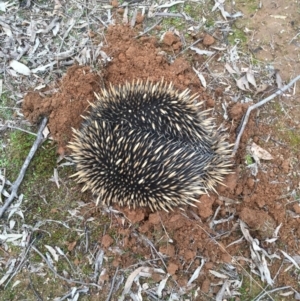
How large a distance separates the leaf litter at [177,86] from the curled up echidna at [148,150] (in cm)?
24

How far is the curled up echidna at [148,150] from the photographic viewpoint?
325cm

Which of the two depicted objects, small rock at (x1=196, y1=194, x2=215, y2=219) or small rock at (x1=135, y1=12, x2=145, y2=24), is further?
small rock at (x1=135, y1=12, x2=145, y2=24)

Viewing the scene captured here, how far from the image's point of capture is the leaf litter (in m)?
3.51

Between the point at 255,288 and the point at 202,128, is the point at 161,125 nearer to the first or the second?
the point at 202,128

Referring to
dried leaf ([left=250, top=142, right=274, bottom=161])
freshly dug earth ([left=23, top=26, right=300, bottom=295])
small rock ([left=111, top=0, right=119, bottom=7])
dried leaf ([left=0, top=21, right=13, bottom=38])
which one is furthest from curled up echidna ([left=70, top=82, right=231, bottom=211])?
dried leaf ([left=0, top=21, right=13, bottom=38])

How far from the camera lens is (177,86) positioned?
3951mm

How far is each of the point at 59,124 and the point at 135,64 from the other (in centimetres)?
93

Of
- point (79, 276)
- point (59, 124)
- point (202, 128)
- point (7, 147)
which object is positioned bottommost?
point (79, 276)

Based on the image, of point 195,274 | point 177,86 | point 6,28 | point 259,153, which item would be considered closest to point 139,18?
point 177,86

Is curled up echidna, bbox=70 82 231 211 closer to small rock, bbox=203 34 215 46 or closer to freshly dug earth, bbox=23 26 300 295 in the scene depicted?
freshly dug earth, bbox=23 26 300 295

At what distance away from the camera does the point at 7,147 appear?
388cm

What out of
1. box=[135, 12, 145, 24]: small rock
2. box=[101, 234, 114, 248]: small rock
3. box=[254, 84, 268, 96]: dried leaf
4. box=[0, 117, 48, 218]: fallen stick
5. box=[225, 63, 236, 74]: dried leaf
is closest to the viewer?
box=[101, 234, 114, 248]: small rock

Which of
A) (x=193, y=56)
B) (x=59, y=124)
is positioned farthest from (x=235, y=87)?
(x=59, y=124)

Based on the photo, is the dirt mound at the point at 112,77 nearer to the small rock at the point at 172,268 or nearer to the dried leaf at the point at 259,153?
the dried leaf at the point at 259,153
